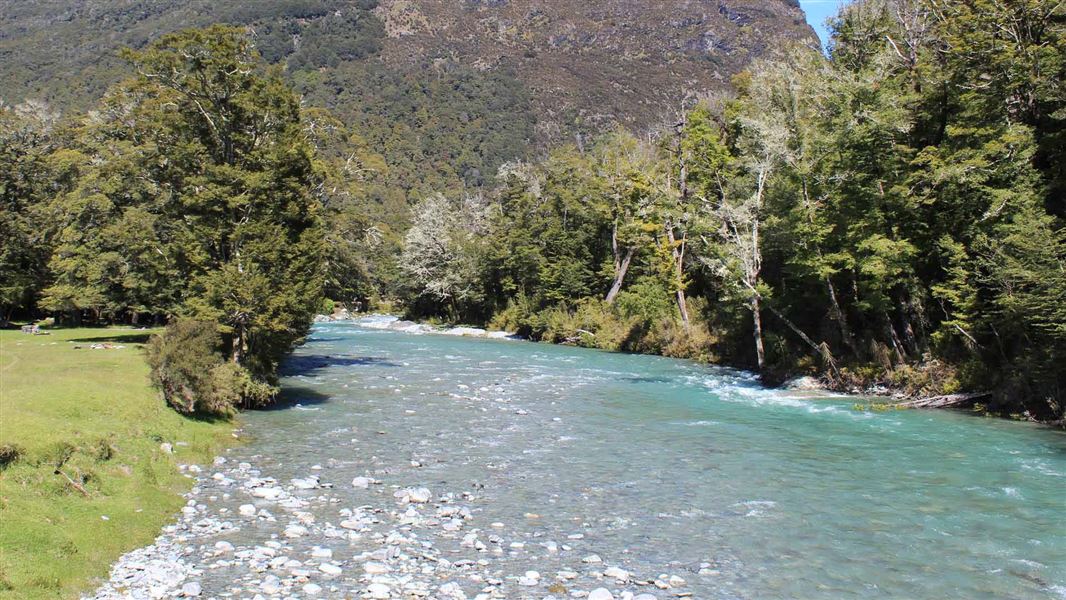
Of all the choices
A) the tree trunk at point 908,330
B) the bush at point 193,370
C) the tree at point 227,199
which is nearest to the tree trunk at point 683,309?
the tree trunk at point 908,330

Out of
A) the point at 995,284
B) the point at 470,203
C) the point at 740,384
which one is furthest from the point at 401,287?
the point at 995,284

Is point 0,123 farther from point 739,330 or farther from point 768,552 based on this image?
point 768,552

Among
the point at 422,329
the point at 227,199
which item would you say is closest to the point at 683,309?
the point at 422,329

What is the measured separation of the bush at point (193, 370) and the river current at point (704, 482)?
134cm

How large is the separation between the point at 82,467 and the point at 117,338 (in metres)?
24.0

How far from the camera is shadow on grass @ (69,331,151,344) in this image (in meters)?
30.4

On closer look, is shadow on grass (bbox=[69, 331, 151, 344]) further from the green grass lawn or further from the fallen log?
the fallen log

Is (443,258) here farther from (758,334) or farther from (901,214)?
(901,214)

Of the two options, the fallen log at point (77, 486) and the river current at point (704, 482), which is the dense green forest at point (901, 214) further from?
the fallen log at point (77, 486)

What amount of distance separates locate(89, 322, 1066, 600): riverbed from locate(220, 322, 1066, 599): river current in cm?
6

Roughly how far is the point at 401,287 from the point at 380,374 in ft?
153

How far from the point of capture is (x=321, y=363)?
36688mm

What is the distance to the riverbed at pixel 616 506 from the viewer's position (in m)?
9.67

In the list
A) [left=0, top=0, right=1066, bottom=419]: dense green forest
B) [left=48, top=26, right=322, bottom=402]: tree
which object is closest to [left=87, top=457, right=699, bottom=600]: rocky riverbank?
[left=0, top=0, right=1066, bottom=419]: dense green forest
